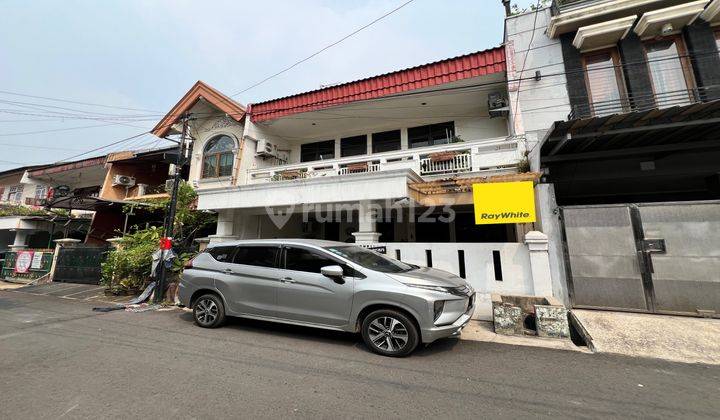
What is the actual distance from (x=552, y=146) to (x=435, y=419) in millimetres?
7097

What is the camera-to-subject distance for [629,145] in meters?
7.35

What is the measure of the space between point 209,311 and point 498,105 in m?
9.56

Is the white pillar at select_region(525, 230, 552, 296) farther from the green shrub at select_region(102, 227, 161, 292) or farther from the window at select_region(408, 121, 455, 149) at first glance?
the green shrub at select_region(102, 227, 161, 292)

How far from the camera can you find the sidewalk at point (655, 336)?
429 cm

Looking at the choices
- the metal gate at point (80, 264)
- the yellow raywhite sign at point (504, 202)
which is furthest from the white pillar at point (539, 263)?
the metal gate at point (80, 264)

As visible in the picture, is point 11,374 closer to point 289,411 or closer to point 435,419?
point 289,411

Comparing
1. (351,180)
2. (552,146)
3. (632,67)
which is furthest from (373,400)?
(632,67)

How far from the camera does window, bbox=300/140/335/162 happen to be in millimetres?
13452

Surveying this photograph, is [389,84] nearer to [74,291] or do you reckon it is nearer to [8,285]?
[74,291]

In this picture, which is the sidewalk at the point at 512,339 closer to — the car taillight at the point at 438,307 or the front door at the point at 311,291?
the car taillight at the point at 438,307

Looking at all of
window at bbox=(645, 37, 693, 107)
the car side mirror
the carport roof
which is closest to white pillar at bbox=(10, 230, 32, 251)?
the car side mirror

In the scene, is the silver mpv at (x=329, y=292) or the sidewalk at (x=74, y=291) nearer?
the silver mpv at (x=329, y=292)

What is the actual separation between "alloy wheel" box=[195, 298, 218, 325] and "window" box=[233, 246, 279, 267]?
0.94 meters

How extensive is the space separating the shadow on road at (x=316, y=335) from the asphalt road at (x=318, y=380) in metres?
0.04
